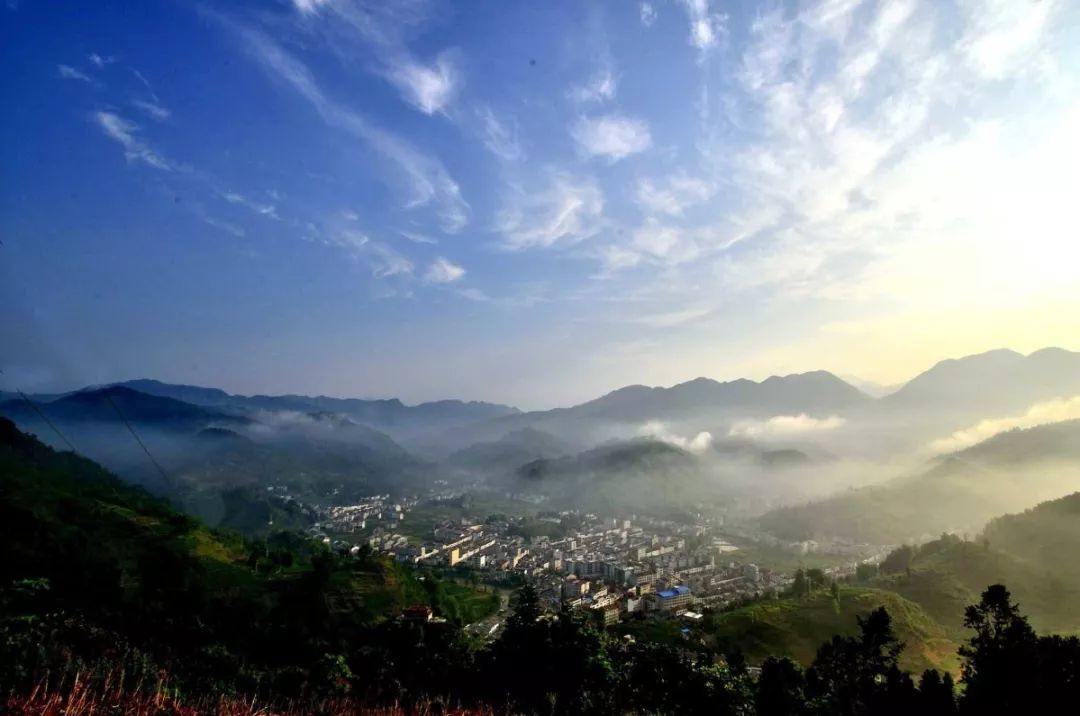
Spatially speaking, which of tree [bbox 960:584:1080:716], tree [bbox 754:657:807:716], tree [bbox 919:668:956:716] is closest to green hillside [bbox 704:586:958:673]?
tree [bbox 919:668:956:716]

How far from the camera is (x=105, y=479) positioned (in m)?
67.4

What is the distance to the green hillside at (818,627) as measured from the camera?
38.9 m

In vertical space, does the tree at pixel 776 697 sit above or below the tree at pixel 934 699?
above

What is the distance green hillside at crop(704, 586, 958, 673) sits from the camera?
38.9 meters

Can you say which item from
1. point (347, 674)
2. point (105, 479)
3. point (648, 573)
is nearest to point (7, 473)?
point (105, 479)

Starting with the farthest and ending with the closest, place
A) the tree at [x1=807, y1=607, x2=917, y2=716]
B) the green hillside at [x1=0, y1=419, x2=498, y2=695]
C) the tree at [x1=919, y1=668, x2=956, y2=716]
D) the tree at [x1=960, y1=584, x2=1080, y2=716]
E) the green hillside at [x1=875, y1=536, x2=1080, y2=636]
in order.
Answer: the green hillside at [x1=875, y1=536, x2=1080, y2=636]
the tree at [x1=807, y1=607, x2=917, y2=716]
the tree at [x1=919, y1=668, x2=956, y2=716]
the green hillside at [x1=0, y1=419, x2=498, y2=695]
the tree at [x1=960, y1=584, x2=1080, y2=716]

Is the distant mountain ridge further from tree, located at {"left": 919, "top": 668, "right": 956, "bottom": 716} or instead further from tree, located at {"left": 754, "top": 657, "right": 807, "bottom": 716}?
tree, located at {"left": 919, "top": 668, "right": 956, "bottom": 716}

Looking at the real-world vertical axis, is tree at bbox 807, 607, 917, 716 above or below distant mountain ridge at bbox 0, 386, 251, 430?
below

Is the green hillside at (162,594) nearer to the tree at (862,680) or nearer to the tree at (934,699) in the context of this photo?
the tree at (862,680)

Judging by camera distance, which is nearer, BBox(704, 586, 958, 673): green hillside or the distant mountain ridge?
BBox(704, 586, 958, 673): green hillside

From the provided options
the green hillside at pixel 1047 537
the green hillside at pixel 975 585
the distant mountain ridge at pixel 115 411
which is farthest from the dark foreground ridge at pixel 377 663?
the distant mountain ridge at pixel 115 411

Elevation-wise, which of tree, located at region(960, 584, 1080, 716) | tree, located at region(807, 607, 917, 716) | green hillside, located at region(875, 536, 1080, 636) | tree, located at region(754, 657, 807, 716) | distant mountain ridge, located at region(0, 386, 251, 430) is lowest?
green hillside, located at region(875, 536, 1080, 636)

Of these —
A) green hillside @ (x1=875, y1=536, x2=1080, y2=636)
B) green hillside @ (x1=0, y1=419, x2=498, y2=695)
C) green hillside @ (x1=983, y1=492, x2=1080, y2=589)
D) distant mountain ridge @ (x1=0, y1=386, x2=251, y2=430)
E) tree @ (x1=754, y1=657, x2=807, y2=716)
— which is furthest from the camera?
distant mountain ridge @ (x1=0, y1=386, x2=251, y2=430)

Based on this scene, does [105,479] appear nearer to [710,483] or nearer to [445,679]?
[445,679]
